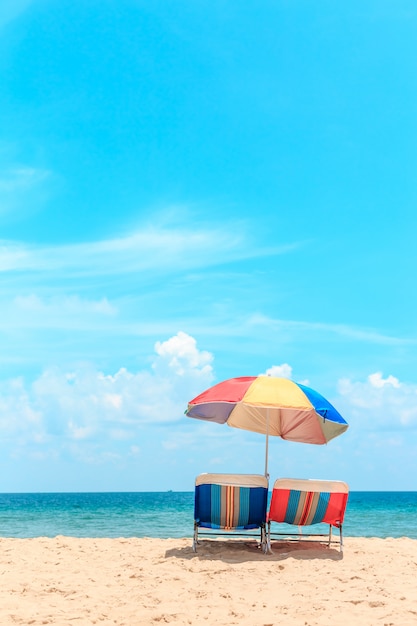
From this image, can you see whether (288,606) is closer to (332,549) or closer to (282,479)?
(282,479)

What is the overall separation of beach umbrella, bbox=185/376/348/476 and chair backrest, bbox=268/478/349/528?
74 cm

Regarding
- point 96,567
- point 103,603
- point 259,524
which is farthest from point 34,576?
point 259,524

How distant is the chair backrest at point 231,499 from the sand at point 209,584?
42cm

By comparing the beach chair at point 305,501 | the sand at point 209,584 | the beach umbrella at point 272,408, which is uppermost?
the beach umbrella at point 272,408

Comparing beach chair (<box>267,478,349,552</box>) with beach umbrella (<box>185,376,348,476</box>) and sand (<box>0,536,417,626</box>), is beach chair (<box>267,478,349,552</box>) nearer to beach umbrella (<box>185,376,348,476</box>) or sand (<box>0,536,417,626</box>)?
sand (<box>0,536,417,626</box>)

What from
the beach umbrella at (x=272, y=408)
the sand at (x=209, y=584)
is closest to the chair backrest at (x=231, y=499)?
the sand at (x=209, y=584)

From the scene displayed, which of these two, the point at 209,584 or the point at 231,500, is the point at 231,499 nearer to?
the point at 231,500

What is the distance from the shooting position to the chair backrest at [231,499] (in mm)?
7559

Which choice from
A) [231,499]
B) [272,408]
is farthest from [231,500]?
[272,408]

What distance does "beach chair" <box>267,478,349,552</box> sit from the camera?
7.64 meters

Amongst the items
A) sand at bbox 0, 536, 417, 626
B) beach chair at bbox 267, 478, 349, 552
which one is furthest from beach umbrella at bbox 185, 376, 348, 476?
sand at bbox 0, 536, 417, 626

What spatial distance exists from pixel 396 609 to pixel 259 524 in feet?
8.55

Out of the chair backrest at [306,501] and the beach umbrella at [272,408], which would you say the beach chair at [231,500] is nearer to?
the chair backrest at [306,501]

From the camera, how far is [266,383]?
797cm
